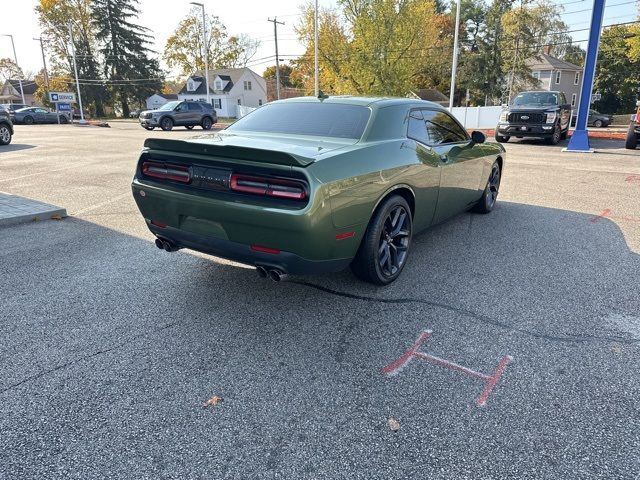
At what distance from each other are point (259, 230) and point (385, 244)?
125 cm

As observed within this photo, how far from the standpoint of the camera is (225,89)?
62.7 m

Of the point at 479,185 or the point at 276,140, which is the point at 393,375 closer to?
the point at 276,140

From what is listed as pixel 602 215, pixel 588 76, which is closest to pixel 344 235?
pixel 602 215

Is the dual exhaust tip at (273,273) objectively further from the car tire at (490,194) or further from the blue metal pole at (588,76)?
the blue metal pole at (588,76)

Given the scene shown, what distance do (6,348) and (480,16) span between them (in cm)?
7659

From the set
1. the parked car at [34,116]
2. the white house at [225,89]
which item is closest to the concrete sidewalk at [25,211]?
the parked car at [34,116]

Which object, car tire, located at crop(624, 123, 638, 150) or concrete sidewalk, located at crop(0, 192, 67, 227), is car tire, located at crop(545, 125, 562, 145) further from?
concrete sidewalk, located at crop(0, 192, 67, 227)

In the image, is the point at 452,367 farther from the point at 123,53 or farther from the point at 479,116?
the point at 123,53

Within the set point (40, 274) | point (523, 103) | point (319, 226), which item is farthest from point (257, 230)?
point (523, 103)

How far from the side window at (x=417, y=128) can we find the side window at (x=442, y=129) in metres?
0.11

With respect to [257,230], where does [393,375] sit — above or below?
below

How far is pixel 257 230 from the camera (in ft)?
10.4

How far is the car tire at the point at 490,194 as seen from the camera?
6.36 meters

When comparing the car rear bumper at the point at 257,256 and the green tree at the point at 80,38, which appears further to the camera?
the green tree at the point at 80,38
